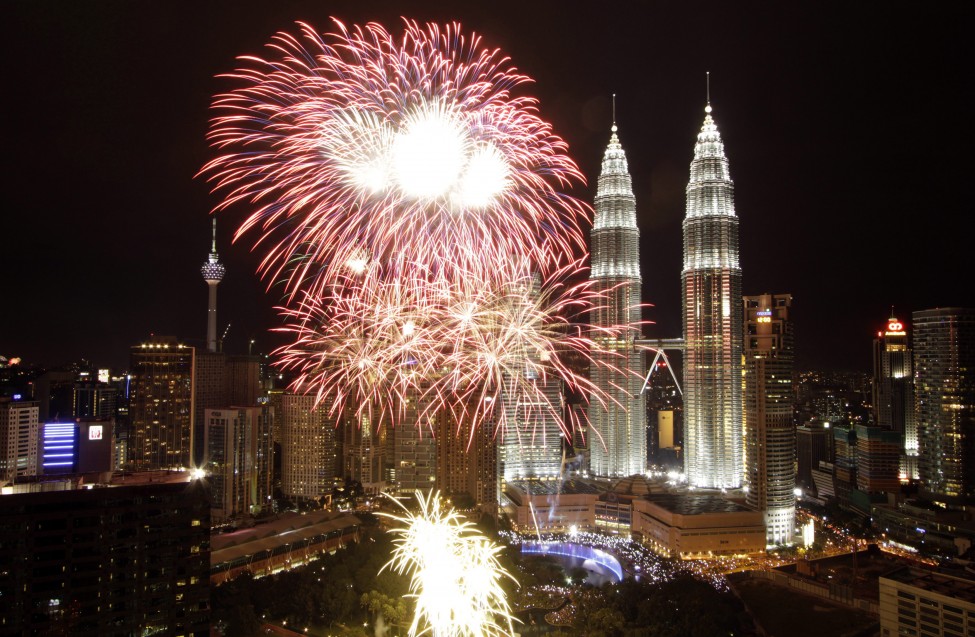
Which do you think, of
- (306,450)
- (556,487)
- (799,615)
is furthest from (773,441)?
(306,450)

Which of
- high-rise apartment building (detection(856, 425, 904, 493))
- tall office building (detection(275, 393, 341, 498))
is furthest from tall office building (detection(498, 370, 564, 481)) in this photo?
high-rise apartment building (detection(856, 425, 904, 493))

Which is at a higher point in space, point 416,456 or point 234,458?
point 234,458

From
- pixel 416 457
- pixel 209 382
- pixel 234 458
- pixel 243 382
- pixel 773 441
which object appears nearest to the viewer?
pixel 773 441

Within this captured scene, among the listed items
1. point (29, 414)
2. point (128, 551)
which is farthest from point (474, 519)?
point (29, 414)

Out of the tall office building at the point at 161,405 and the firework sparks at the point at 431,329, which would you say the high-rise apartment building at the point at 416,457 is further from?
the firework sparks at the point at 431,329

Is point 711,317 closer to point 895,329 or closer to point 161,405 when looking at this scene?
point 895,329

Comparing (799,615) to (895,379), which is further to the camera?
(895,379)

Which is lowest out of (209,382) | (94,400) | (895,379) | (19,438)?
(19,438)
